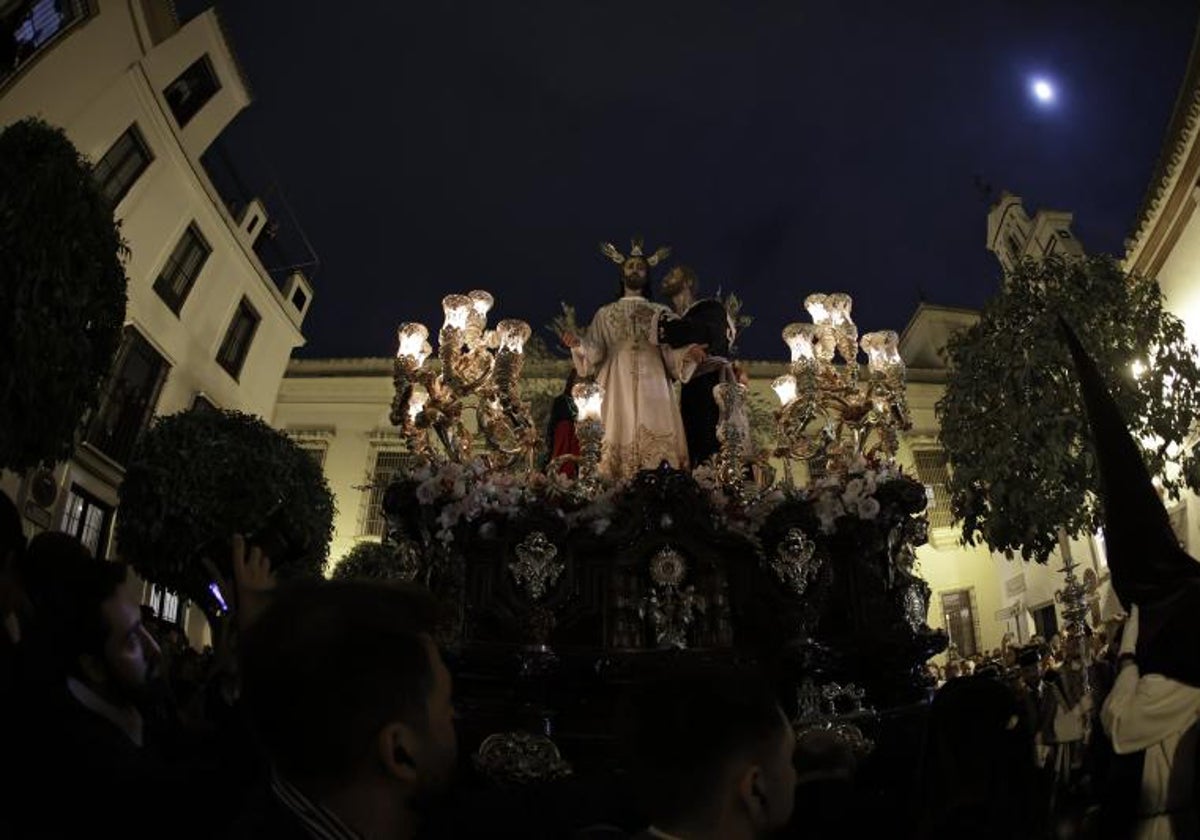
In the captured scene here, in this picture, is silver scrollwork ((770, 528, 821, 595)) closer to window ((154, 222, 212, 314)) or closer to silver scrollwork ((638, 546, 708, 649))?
silver scrollwork ((638, 546, 708, 649))

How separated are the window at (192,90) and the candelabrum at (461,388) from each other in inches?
524

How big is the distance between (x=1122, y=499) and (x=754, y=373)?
70.3ft

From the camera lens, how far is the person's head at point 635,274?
26.6 ft

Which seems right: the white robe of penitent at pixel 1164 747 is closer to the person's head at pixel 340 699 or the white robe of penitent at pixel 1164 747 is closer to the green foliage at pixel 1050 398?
the person's head at pixel 340 699

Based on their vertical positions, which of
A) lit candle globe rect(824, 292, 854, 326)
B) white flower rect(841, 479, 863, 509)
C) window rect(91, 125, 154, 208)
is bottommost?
white flower rect(841, 479, 863, 509)

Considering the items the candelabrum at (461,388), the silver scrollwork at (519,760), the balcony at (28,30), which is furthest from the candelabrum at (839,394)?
the balcony at (28,30)

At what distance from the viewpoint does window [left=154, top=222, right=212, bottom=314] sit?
644 inches

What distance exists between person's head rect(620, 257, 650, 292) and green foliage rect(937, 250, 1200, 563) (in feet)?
16.5

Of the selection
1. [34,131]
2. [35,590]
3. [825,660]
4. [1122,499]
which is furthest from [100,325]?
[1122,499]

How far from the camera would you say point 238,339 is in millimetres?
19391

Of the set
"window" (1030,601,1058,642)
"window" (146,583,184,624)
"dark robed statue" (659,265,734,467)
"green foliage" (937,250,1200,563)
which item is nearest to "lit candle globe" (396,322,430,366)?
"dark robed statue" (659,265,734,467)

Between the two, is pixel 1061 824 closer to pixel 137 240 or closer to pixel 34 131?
pixel 34 131

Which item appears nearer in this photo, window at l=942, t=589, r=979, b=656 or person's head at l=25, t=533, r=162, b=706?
person's head at l=25, t=533, r=162, b=706

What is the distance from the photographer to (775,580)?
5133mm
